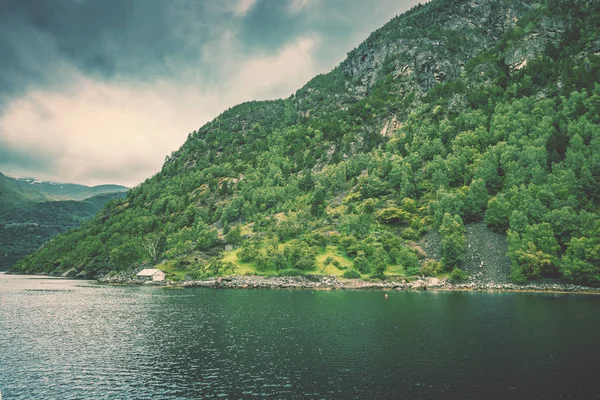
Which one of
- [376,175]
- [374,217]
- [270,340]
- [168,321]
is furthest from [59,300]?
[376,175]

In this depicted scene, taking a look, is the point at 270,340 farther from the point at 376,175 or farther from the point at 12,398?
the point at 376,175

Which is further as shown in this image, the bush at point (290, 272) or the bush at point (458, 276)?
the bush at point (290, 272)

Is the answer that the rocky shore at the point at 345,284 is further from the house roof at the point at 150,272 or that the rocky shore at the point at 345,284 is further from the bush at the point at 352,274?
the house roof at the point at 150,272

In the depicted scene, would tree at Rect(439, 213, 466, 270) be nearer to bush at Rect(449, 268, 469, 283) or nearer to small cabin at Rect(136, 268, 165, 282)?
bush at Rect(449, 268, 469, 283)

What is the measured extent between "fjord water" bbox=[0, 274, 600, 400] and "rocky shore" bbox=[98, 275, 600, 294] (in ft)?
101

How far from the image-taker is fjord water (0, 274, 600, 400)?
87.0 ft

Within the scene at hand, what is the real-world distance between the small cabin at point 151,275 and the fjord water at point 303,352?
2682 inches

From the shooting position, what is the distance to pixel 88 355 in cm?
3556

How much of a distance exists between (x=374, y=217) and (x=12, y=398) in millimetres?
130219

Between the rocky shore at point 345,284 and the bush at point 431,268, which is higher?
the bush at point 431,268

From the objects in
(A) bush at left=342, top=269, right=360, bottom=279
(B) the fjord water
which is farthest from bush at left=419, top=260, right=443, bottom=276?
(B) the fjord water

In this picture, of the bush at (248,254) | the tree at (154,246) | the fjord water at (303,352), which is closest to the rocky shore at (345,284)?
the bush at (248,254)

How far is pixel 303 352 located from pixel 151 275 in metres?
112

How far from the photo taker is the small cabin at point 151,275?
131m
